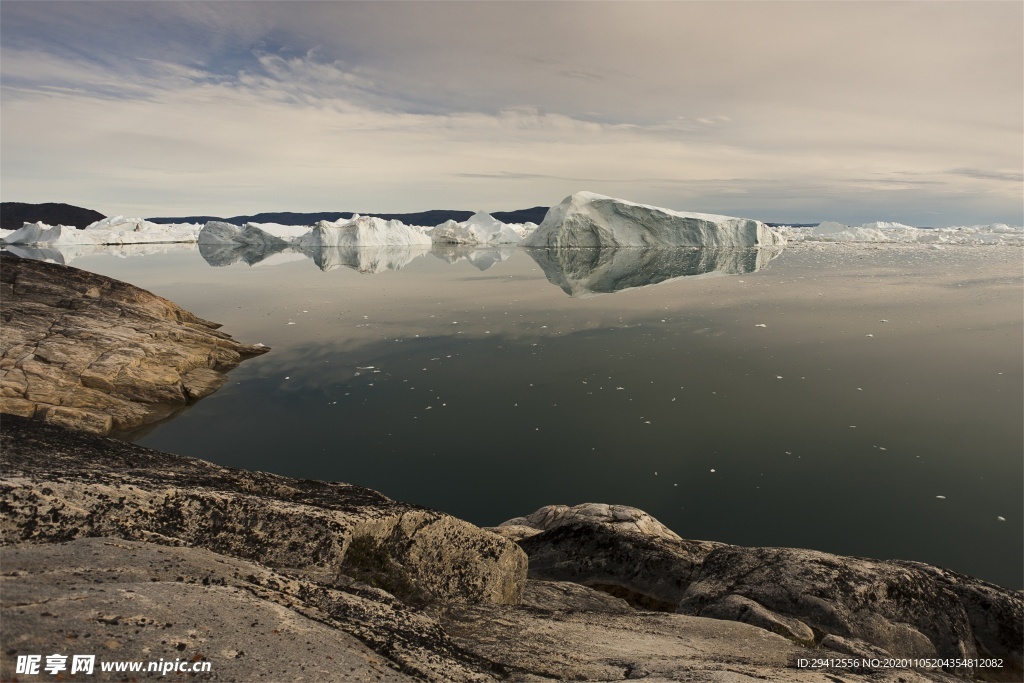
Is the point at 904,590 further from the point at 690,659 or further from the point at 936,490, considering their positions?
the point at 936,490

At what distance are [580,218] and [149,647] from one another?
56286 millimetres

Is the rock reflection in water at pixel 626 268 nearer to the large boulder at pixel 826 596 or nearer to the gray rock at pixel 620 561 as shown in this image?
the gray rock at pixel 620 561

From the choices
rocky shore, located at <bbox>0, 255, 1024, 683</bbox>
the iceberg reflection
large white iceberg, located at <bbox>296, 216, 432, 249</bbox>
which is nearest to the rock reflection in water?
rocky shore, located at <bbox>0, 255, 1024, 683</bbox>

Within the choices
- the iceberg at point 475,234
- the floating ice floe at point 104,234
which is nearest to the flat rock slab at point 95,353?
the iceberg at point 475,234

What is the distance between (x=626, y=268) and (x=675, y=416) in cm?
2824

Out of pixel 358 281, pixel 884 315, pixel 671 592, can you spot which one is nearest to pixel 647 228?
pixel 358 281

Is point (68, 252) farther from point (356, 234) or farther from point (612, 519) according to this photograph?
point (612, 519)

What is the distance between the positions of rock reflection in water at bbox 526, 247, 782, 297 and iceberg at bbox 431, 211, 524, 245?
2570 cm

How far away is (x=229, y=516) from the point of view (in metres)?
3.20

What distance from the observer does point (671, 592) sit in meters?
4.93

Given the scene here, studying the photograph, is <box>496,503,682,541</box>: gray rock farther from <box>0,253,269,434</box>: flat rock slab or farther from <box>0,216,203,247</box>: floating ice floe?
<box>0,216,203,247</box>: floating ice floe

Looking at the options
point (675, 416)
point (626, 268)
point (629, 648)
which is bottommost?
point (675, 416)

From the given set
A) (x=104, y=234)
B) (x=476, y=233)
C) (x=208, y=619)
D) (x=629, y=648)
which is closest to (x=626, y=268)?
(x=629, y=648)

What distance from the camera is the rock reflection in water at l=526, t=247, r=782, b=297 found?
28328 millimetres
